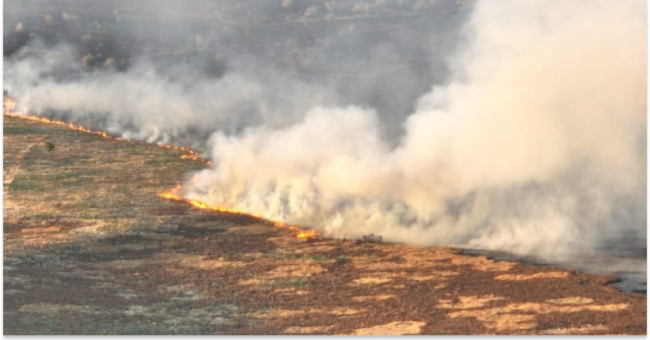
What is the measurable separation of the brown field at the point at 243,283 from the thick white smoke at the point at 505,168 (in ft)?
7.07

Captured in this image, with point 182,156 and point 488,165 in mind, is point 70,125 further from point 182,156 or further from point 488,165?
point 488,165

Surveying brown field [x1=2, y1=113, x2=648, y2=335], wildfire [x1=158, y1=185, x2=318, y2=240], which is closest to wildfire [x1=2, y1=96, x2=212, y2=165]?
wildfire [x1=158, y1=185, x2=318, y2=240]

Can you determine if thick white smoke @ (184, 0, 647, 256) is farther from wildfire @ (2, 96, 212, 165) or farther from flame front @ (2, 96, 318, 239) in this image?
wildfire @ (2, 96, 212, 165)

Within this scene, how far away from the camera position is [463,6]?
91000 millimetres

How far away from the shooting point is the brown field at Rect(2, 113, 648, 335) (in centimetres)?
2367

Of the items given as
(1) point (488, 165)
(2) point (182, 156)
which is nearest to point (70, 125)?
(2) point (182, 156)

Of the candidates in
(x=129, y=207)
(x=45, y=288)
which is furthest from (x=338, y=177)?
(x=45, y=288)

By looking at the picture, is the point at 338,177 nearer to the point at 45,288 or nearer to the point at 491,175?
the point at 491,175

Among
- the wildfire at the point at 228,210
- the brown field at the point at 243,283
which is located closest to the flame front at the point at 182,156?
the wildfire at the point at 228,210

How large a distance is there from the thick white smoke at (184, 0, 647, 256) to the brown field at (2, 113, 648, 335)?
84.8 inches

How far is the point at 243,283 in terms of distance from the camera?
28344mm

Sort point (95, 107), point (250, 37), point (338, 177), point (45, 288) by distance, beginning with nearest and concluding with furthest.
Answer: point (45, 288) < point (338, 177) < point (95, 107) < point (250, 37)

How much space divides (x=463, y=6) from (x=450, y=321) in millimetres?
71452

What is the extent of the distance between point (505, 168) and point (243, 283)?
12358mm
